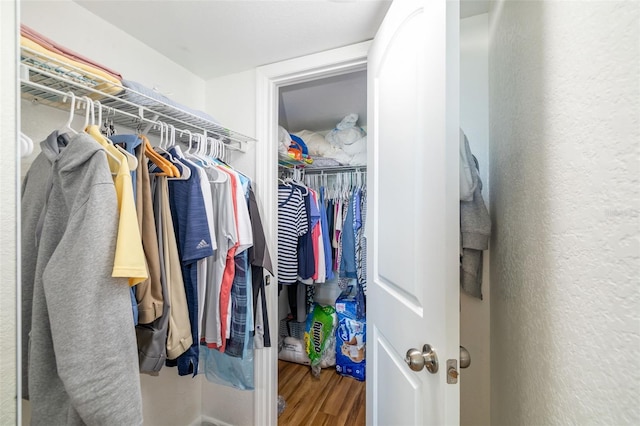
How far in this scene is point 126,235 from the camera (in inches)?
25.8

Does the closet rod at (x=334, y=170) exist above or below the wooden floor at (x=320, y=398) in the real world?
above

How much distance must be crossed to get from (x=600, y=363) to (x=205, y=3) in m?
1.50

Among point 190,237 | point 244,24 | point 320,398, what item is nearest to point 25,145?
point 190,237

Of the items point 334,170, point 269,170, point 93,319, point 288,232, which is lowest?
point 93,319

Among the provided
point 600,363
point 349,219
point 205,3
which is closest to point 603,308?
point 600,363

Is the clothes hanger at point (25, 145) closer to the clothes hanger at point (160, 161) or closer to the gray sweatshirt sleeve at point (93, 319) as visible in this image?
the gray sweatshirt sleeve at point (93, 319)

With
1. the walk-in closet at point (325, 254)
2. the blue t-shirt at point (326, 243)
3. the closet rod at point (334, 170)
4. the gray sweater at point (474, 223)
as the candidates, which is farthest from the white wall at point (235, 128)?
the gray sweater at point (474, 223)

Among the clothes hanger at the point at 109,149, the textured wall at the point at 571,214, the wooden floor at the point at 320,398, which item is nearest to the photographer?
the textured wall at the point at 571,214

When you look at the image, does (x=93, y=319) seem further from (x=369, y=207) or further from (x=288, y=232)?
(x=288, y=232)

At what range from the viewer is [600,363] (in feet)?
1.23

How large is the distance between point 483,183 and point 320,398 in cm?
183

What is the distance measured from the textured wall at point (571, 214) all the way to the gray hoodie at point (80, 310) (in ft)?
3.11

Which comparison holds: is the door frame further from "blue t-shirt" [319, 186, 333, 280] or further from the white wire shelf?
"blue t-shirt" [319, 186, 333, 280]

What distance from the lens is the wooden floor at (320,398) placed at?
64.4 inches
